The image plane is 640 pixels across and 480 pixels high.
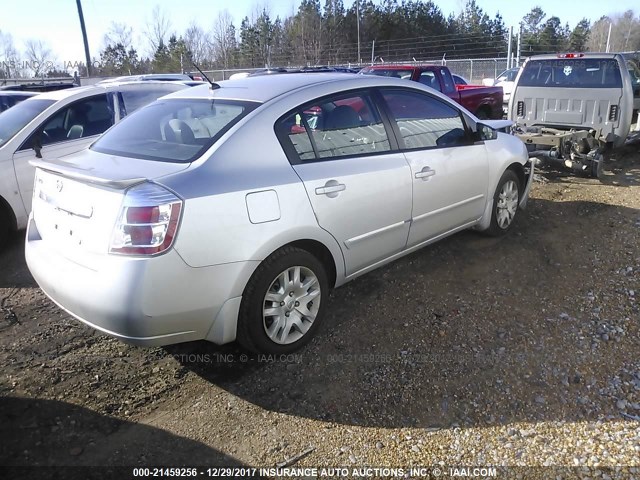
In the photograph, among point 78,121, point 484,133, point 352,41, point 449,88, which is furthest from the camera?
point 352,41

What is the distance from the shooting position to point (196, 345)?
11.7ft

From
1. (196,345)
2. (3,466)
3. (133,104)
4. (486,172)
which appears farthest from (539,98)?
(3,466)

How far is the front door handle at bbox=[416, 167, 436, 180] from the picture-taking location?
4.02 metres

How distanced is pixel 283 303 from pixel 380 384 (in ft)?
2.51

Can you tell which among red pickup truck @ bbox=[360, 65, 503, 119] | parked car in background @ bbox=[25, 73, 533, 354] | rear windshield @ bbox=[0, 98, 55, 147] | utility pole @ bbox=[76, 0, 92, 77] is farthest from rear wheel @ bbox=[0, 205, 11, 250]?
utility pole @ bbox=[76, 0, 92, 77]

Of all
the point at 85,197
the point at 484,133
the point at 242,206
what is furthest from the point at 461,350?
the point at 85,197

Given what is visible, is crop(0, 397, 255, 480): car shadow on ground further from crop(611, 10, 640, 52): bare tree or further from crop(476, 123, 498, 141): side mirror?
crop(611, 10, 640, 52): bare tree

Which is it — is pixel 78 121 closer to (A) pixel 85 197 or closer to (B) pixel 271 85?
(B) pixel 271 85

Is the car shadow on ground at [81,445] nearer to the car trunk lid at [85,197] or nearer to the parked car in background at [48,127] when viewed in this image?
the car trunk lid at [85,197]

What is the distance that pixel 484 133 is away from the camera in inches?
192

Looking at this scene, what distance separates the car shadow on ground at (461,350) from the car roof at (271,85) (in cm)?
163

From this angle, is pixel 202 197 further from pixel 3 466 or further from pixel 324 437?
pixel 3 466

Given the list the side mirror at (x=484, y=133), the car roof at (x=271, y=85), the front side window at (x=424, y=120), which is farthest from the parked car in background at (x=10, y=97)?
the side mirror at (x=484, y=133)

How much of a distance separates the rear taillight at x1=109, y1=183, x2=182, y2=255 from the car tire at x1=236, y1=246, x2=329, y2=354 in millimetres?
605
